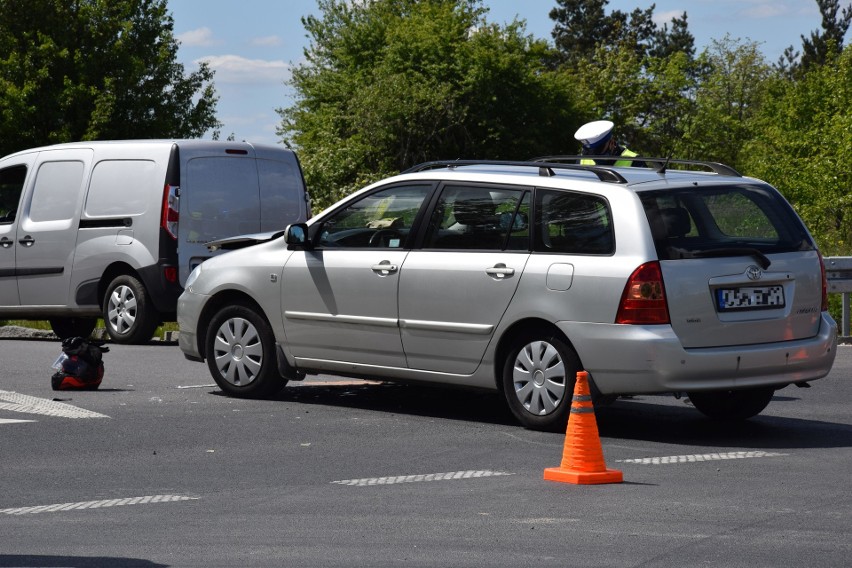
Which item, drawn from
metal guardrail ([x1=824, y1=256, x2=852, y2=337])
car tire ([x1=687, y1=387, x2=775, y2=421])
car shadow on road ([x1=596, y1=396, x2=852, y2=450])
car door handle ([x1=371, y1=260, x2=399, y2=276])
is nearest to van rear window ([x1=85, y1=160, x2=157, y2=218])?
car door handle ([x1=371, y1=260, x2=399, y2=276])

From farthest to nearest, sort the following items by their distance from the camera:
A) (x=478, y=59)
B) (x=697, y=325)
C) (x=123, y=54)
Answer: (x=478, y=59) < (x=123, y=54) < (x=697, y=325)

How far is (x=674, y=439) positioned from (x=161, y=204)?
7.55m

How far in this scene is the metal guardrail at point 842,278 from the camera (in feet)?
49.2

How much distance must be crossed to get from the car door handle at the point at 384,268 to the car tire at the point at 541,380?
3.50ft

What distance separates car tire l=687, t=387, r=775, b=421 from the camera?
965 cm

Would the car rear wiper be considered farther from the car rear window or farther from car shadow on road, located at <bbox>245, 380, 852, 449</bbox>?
car shadow on road, located at <bbox>245, 380, 852, 449</bbox>

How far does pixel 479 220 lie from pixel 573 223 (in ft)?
2.45

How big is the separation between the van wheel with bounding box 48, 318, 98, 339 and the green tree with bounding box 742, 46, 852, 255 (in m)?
22.4

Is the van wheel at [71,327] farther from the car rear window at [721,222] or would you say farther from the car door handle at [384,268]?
the car rear window at [721,222]

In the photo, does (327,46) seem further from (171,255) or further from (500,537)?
(500,537)

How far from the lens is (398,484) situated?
24.0 feet

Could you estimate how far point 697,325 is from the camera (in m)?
8.59

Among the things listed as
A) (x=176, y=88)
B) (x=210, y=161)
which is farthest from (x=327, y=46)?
(x=210, y=161)

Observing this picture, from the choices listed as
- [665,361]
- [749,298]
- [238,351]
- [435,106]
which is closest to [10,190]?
[238,351]
